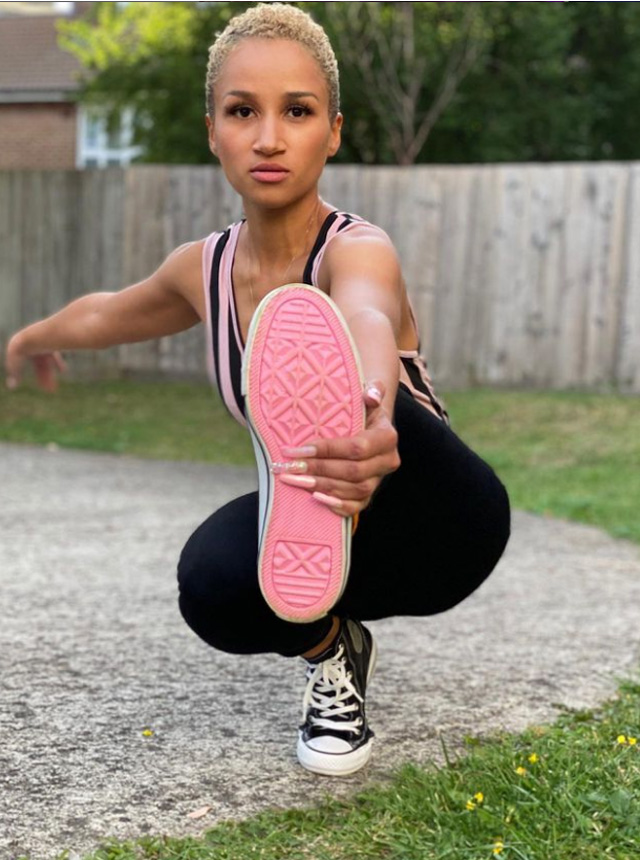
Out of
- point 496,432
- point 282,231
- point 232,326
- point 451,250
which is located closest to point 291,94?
point 282,231

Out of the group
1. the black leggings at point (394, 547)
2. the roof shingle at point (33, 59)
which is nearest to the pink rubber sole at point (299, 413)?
the black leggings at point (394, 547)

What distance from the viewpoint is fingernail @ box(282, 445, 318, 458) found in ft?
6.56

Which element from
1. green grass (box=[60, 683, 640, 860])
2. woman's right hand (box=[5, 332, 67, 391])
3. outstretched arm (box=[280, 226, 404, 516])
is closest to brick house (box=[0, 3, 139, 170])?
woman's right hand (box=[5, 332, 67, 391])

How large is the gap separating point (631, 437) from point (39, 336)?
5.96 metres

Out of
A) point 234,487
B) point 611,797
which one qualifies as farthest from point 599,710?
point 234,487

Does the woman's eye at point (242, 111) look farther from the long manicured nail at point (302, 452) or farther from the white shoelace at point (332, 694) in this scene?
the white shoelace at point (332, 694)

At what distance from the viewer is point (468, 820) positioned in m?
2.34

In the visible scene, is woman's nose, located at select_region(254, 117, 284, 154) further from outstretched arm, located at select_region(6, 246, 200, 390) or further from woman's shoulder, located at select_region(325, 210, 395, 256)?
outstretched arm, located at select_region(6, 246, 200, 390)

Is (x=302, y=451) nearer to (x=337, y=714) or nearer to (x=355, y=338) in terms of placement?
(x=355, y=338)

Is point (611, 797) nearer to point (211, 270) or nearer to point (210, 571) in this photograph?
point (210, 571)

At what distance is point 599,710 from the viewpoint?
312 centimetres

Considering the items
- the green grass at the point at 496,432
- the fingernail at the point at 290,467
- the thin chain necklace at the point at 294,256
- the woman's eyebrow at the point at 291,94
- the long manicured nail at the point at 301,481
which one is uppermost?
the woman's eyebrow at the point at 291,94

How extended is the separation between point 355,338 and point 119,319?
950 millimetres

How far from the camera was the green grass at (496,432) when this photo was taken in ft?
22.7
